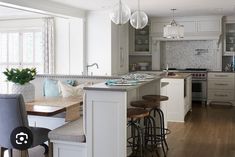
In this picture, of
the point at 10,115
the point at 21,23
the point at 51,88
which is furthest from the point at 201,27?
the point at 10,115

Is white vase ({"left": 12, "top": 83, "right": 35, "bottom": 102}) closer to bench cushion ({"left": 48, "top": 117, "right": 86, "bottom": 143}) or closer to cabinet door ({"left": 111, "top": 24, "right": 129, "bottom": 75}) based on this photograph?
bench cushion ({"left": 48, "top": 117, "right": 86, "bottom": 143})

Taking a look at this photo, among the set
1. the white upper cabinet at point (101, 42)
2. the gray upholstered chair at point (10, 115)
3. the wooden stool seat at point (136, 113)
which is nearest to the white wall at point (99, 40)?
the white upper cabinet at point (101, 42)

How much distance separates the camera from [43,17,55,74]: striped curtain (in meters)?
7.84

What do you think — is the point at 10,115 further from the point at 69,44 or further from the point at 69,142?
the point at 69,44

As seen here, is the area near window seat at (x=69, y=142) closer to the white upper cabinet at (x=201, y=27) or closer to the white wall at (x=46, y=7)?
the white wall at (x=46, y=7)

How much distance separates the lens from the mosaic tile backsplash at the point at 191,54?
371 inches

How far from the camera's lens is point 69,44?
7.79 m

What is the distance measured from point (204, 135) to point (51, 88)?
277cm

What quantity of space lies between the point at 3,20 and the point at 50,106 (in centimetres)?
555

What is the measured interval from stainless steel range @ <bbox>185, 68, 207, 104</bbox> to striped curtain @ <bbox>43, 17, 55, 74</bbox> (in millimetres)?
3957

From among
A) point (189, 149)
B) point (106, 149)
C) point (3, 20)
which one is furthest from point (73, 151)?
point (3, 20)

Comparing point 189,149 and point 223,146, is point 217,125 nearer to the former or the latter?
point 223,146

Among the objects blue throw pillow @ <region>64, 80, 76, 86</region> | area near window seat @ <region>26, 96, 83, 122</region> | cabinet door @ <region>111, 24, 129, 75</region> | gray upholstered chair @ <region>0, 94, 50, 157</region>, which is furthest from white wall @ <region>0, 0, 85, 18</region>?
gray upholstered chair @ <region>0, 94, 50, 157</region>

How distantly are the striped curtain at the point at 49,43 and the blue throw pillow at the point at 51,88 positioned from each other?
8.06 feet
